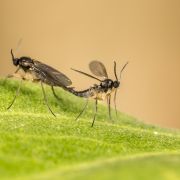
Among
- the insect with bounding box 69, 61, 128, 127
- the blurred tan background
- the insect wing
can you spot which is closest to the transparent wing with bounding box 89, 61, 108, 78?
the insect with bounding box 69, 61, 128, 127

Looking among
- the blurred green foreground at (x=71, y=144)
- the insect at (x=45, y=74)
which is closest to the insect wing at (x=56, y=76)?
the insect at (x=45, y=74)

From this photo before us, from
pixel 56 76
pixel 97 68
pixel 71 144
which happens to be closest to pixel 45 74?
pixel 56 76

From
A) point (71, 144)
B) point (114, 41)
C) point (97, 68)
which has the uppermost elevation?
point (114, 41)

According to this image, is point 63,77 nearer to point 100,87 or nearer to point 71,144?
point 100,87

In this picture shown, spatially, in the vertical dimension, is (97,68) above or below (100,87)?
above

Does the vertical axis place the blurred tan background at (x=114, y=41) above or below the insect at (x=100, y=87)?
above

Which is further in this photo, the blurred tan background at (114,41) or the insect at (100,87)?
the blurred tan background at (114,41)

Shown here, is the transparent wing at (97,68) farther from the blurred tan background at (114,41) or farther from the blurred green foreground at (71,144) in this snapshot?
the blurred tan background at (114,41)

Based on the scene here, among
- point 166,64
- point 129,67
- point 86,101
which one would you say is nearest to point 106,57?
point 129,67

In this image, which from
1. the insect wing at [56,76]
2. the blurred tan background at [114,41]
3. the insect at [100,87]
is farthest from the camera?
the blurred tan background at [114,41]

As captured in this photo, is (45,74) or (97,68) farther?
(97,68)
